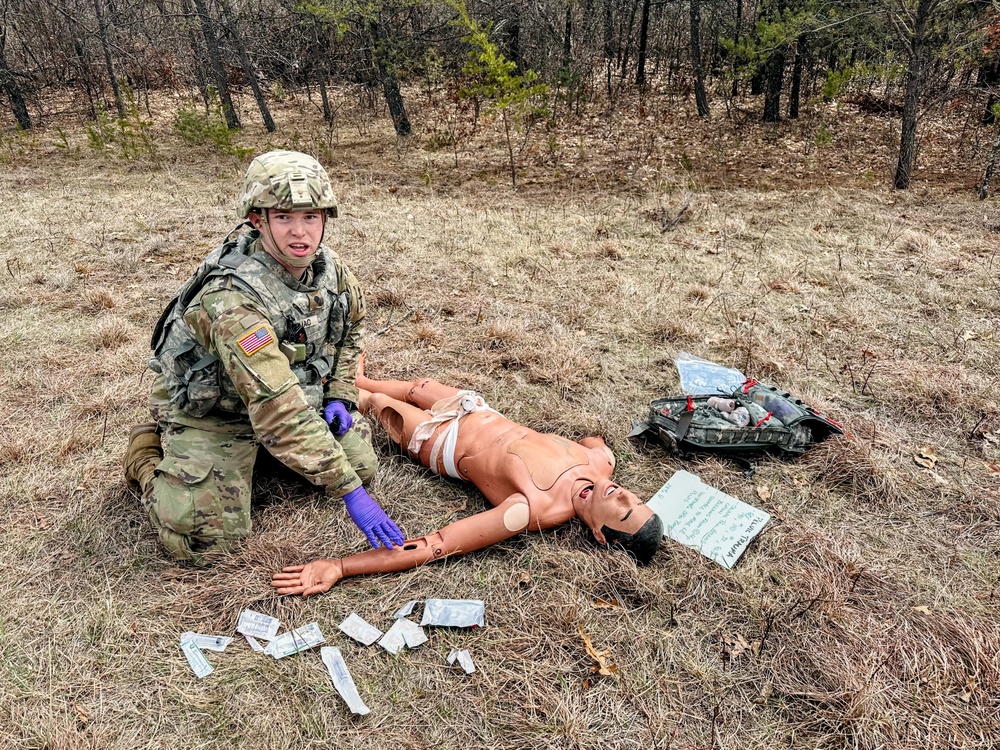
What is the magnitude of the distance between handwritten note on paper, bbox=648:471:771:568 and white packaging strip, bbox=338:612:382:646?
1.32 metres

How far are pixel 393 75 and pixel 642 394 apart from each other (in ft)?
31.8

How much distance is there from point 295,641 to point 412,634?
0.44 m

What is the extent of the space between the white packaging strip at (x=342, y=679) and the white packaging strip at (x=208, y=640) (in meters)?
0.37

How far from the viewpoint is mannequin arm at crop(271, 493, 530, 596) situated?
251cm

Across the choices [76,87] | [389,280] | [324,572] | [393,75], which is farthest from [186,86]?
[324,572]

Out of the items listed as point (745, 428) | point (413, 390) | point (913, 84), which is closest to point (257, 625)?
point (413, 390)

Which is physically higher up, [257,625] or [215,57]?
[215,57]

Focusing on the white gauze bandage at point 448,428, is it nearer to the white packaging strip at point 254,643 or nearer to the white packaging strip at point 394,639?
the white packaging strip at point 394,639

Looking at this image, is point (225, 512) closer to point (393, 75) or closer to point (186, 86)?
point (393, 75)

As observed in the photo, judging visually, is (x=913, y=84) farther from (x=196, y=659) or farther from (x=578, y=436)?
(x=196, y=659)

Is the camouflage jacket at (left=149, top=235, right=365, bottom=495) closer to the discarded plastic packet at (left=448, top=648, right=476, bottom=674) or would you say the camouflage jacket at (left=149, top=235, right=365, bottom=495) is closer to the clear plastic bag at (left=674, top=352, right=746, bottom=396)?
the discarded plastic packet at (left=448, top=648, right=476, bottom=674)

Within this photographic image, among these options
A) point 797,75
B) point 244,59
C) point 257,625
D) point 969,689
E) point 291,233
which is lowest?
point 969,689

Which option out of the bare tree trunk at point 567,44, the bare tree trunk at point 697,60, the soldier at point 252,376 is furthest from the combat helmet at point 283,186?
the bare tree trunk at point 567,44

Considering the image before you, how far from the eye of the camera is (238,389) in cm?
232
